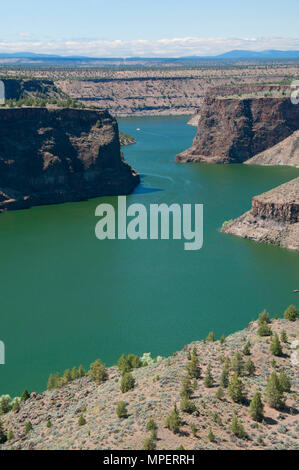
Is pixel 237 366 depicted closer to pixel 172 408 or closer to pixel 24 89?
pixel 172 408

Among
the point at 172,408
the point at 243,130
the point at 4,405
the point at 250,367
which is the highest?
the point at 243,130

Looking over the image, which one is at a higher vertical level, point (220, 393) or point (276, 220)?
point (276, 220)

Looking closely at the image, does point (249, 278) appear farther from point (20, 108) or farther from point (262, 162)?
point (262, 162)

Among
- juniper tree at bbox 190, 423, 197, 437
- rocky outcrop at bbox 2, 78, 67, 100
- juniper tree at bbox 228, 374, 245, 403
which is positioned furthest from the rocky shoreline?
rocky outcrop at bbox 2, 78, 67, 100

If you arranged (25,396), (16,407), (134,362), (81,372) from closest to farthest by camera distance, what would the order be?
1. (16,407)
2. (25,396)
3. (81,372)
4. (134,362)

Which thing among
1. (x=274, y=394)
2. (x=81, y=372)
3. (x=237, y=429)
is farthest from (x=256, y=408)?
(x=81, y=372)

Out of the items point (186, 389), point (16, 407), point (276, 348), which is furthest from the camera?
point (276, 348)

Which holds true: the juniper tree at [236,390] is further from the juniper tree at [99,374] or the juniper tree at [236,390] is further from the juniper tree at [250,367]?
the juniper tree at [99,374]
